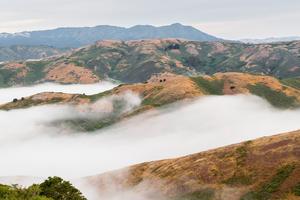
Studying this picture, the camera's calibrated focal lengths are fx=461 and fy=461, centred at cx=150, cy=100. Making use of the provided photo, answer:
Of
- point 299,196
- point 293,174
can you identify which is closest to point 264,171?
point 293,174

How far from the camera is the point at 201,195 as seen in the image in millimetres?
151375

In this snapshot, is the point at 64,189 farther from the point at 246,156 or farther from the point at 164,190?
the point at 246,156

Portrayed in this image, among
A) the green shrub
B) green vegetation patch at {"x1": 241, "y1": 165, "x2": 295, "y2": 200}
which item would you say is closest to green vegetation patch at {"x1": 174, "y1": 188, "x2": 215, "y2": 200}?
green vegetation patch at {"x1": 241, "y1": 165, "x2": 295, "y2": 200}

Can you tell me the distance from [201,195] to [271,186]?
24793 millimetres

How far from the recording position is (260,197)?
13450 cm

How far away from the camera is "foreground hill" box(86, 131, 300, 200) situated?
138250 mm

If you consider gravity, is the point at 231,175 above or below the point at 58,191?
below

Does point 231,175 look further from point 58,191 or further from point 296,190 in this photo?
point 58,191

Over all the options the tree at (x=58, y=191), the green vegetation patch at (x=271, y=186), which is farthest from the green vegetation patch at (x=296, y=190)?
the tree at (x=58, y=191)

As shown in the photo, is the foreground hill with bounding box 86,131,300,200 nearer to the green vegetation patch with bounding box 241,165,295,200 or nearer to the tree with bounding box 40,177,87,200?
the green vegetation patch with bounding box 241,165,295,200

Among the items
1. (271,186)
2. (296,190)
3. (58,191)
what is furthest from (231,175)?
(58,191)

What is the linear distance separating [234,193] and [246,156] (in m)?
23.6

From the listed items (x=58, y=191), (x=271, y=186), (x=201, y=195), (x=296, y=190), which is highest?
(x=58, y=191)

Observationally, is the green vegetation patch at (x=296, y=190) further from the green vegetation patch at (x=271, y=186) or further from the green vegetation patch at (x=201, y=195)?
the green vegetation patch at (x=201, y=195)
